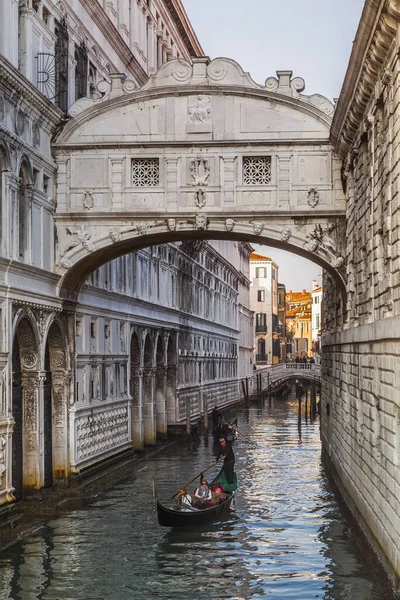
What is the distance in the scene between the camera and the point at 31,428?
2222 cm

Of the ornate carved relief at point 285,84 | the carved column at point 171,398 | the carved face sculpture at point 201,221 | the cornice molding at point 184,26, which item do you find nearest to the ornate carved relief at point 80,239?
the carved face sculpture at point 201,221

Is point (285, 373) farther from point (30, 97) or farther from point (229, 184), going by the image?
point (30, 97)

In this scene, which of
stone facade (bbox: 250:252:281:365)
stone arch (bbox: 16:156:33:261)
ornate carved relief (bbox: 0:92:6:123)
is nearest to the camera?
ornate carved relief (bbox: 0:92:6:123)

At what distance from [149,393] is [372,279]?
18.2 m

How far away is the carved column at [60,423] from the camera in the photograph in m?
24.2

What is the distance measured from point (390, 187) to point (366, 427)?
5.18 meters

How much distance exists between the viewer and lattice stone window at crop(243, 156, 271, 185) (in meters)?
23.1

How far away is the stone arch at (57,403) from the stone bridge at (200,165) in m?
1.53

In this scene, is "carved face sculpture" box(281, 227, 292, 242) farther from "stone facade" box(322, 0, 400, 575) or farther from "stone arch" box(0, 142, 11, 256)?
"stone arch" box(0, 142, 11, 256)

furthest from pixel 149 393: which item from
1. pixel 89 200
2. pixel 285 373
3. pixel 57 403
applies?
pixel 285 373

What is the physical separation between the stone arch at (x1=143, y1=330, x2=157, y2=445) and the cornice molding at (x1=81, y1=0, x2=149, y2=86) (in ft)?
26.8

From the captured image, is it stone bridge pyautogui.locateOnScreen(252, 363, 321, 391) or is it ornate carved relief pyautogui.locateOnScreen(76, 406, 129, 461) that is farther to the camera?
stone bridge pyautogui.locateOnScreen(252, 363, 321, 391)

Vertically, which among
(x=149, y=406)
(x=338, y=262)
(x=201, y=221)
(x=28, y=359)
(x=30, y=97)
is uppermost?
(x=30, y=97)

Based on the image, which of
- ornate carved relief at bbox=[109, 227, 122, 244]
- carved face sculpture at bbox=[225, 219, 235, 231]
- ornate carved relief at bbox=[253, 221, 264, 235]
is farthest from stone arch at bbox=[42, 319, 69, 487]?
ornate carved relief at bbox=[253, 221, 264, 235]
